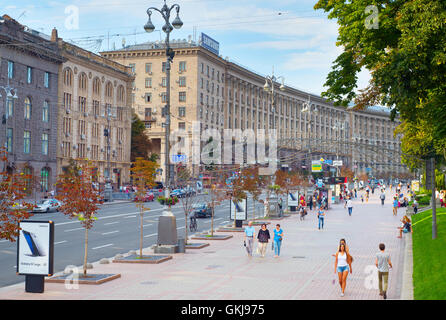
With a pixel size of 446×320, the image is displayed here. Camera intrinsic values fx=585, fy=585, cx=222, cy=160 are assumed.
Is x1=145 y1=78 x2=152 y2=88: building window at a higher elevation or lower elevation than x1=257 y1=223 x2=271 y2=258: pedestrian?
higher

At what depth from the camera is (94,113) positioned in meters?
77.2

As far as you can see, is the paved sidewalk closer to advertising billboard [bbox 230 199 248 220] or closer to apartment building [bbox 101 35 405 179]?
advertising billboard [bbox 230 199 248 220]

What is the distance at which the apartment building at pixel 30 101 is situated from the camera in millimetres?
58406

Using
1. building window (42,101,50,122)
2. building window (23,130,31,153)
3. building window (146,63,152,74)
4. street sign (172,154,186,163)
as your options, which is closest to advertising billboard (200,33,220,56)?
building window (146,63,152,74)

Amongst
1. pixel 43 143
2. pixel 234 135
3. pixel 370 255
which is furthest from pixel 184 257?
pixel 234 135

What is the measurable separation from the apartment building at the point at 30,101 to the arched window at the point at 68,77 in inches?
82.9

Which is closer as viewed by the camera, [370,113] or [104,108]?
[104,108]

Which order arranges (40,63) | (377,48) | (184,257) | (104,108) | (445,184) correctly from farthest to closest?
(104,108) → (40,63) → (445,184) → (184,257) → (377,48)

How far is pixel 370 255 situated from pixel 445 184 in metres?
36.1

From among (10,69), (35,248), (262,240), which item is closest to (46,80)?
(10,69)

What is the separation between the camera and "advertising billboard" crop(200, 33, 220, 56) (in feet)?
350

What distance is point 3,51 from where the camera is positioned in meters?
58.1
